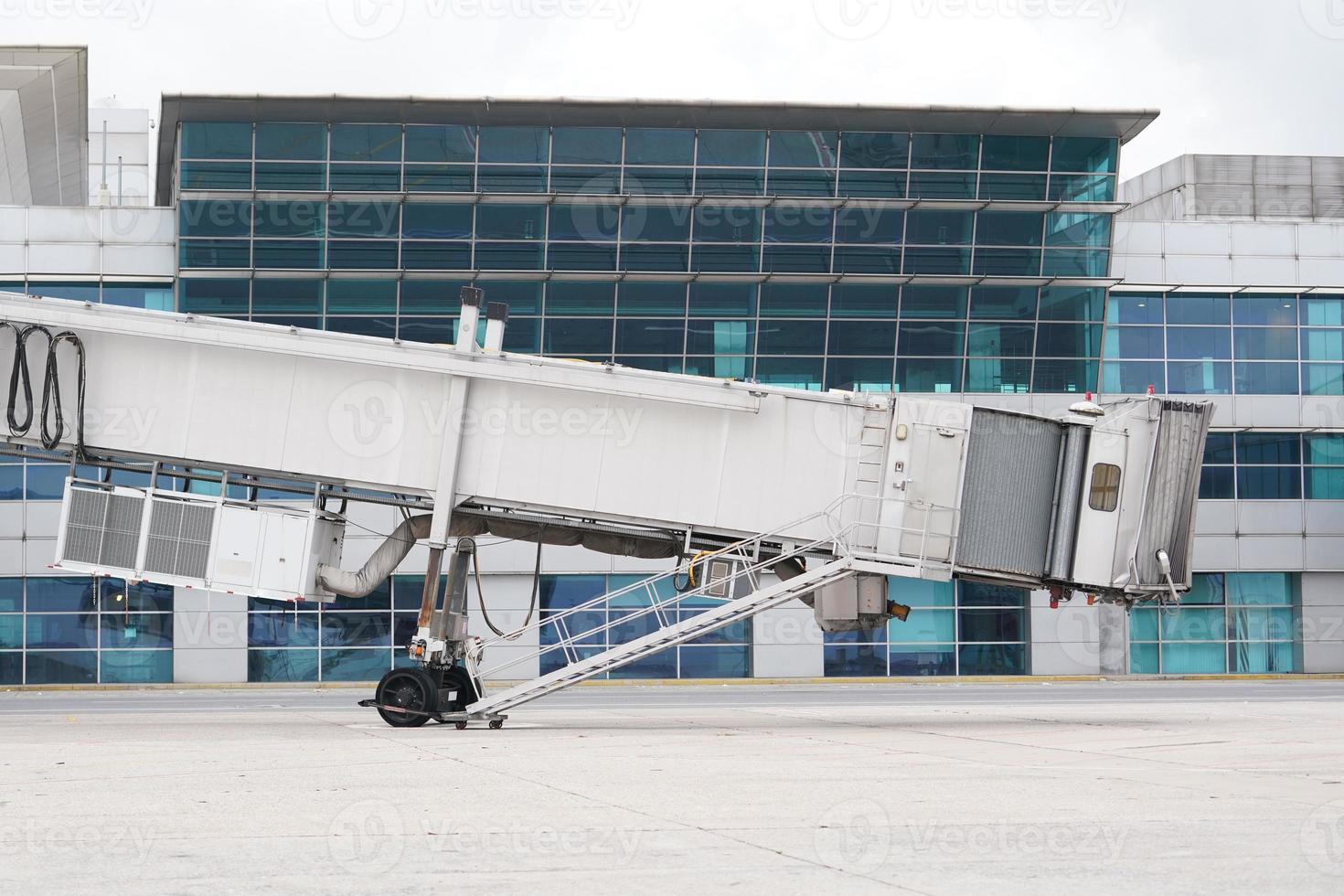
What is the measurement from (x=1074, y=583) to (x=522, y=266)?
75.5ft

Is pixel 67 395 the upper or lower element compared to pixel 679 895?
upper

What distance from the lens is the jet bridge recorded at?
18.8 meters

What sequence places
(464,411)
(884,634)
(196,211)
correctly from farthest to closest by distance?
(884,634) → (196,211) → (464,411)

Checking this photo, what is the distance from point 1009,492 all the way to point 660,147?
22.5 meters

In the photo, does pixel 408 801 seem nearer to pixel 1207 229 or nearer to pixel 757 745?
pixel 757 745

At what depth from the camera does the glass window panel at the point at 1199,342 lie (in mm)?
43812

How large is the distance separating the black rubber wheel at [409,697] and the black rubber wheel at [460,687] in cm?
31

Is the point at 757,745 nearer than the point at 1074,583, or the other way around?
the point at 757,745

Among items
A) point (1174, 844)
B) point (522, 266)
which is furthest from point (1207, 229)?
point (1174, 844)

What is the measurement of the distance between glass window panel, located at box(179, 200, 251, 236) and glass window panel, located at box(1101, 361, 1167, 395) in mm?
24848

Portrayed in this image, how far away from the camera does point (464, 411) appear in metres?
18.8
